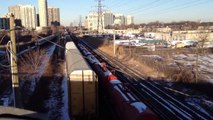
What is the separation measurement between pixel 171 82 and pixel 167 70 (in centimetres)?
353

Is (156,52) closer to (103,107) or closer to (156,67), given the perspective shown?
(156,67)

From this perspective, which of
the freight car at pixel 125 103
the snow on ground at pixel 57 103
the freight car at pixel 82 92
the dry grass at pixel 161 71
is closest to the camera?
the freight car at pixel 125 103

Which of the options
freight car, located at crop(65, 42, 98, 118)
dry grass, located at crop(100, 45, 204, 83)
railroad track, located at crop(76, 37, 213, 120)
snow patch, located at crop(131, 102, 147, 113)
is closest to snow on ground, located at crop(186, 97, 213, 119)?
railroad track, located at crop(76, 37, 213, 120)

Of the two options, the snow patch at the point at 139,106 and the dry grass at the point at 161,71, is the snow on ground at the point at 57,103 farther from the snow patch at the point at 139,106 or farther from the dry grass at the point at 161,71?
the dry grass at the point at 161,71

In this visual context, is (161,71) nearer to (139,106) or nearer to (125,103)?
(125,103)

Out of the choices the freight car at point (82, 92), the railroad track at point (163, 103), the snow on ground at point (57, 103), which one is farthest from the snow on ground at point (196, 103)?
the snow on ground at point (57, 103)

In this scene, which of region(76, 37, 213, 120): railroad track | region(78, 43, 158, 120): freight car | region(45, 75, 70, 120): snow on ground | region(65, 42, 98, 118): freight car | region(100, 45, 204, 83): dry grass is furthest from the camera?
region(100, 45, 204, 83): dry grass

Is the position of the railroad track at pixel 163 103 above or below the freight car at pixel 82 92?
below

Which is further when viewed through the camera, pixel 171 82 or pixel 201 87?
pixel 171 82

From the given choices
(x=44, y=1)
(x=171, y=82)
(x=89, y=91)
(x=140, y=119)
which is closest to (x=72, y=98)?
Result: (x=89, y=91)

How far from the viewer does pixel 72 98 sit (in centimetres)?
1420

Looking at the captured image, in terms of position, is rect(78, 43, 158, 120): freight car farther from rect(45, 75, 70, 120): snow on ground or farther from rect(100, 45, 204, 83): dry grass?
rect(100, 45, 204, 83): dry grass

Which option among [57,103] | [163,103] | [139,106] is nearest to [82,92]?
[57,103]

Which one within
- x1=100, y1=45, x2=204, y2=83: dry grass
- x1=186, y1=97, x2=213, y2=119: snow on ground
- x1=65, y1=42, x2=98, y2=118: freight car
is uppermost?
x1=65, y1=42, x2=98, y2=118: freight car
